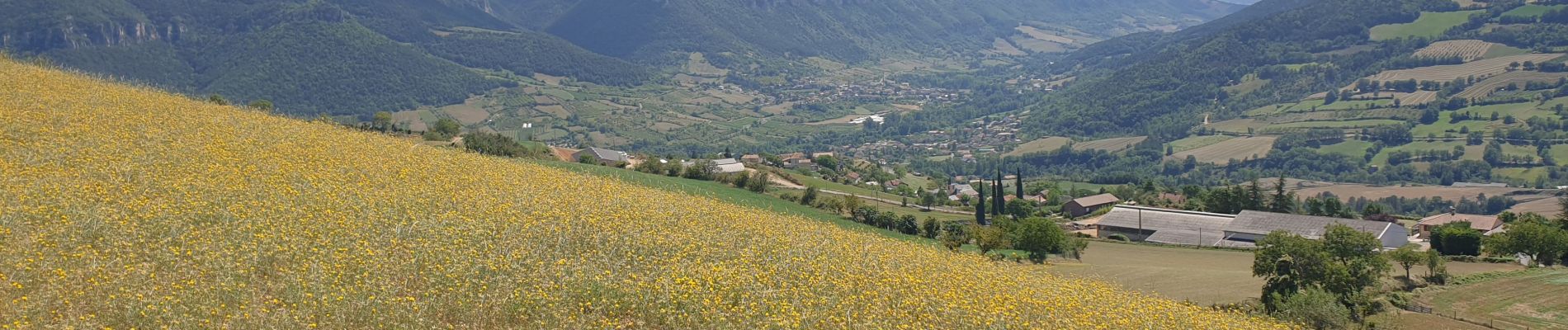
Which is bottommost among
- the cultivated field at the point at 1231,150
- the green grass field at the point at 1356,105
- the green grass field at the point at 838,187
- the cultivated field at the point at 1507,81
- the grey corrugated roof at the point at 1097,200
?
the grey corrugated roof at the point at 1097,200

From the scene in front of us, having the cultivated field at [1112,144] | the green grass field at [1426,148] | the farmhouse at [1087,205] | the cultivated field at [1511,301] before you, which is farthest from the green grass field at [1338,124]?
the cultivated field at [1511,301]

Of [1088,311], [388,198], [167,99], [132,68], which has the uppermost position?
[132,68]

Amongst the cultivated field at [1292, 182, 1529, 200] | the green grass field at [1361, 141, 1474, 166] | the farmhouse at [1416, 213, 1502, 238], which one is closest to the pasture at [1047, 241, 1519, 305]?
the farmhouse at [1416, 213, 1502, 238]

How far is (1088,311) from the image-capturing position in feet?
66.4

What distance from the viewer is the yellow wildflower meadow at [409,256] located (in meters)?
15.5

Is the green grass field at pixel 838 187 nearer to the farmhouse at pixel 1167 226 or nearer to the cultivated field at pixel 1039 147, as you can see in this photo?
the farmhouse at pixel 1167 226

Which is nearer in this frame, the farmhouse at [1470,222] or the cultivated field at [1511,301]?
the cultivated field at [1511,301]

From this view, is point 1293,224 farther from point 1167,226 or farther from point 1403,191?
point 1403,191

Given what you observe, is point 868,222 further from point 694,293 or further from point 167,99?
point 694,293

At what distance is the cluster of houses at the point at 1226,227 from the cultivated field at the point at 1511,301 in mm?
18142

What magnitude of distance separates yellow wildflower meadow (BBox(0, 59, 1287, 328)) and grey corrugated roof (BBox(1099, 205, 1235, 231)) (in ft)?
141

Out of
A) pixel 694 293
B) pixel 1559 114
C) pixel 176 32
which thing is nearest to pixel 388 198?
pixel 694 293

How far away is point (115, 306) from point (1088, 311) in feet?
50.1

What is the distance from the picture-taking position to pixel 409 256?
1853 centimetres
